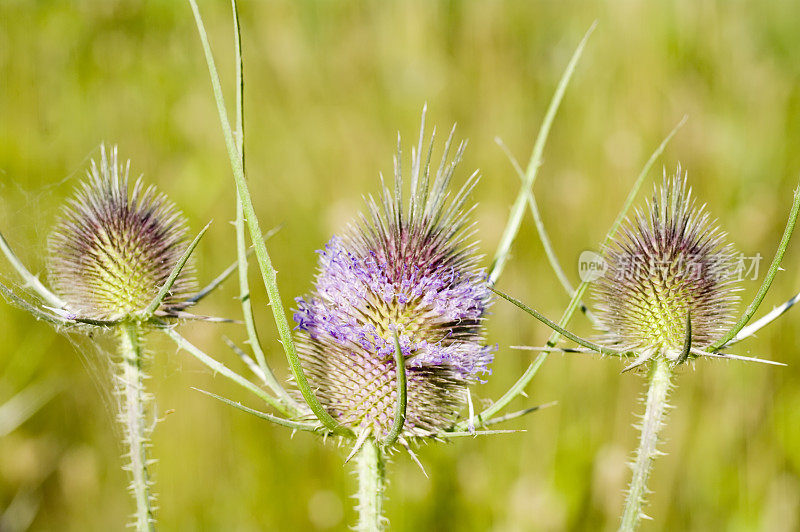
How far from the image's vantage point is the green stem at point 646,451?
1127 millimetres

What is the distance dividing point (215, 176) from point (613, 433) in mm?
1968

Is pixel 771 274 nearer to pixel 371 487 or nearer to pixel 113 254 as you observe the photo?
pixel 371 487

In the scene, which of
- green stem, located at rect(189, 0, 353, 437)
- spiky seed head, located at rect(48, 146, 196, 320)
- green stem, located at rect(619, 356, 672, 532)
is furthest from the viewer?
spiky seed head, located at rect(48, 146, 196, 320)

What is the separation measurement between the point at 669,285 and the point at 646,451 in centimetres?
31

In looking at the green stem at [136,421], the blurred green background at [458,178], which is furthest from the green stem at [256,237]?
the blurred green background at [458,178]

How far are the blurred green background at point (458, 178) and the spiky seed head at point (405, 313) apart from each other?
40.3 inches

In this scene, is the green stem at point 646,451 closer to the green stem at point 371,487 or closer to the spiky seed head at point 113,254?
the green stem at point 371,487

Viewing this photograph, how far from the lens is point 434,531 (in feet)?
7.89

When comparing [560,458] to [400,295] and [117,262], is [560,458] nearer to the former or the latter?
[400,295]

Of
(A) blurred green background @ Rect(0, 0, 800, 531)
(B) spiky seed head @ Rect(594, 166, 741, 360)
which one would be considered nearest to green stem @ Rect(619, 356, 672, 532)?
(B) spiky seed head @ Rect(594, 166, 741, 360)

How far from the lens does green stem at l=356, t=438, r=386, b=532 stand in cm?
118

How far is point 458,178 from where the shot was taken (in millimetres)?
3160

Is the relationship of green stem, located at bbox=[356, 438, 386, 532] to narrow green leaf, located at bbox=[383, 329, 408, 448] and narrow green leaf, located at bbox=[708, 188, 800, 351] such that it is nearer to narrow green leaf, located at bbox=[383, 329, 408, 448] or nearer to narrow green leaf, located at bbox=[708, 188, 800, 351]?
narrow green leaf, located at bbox=[383, 329, 408, 448]

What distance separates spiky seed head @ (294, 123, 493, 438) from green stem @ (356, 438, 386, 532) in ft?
0.14
